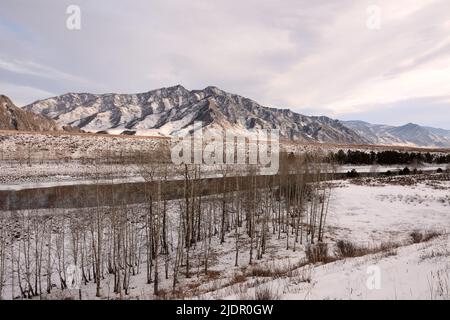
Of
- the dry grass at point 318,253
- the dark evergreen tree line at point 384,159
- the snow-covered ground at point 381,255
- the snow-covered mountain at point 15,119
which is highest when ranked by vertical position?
the snow-covered mountain at point 15,119

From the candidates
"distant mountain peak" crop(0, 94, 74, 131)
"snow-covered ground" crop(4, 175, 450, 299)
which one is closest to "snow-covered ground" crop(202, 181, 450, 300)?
"snow-covered ground" crop(4, 175, 450, 299)

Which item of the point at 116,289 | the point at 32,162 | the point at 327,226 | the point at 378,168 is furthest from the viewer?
the point at 378,168

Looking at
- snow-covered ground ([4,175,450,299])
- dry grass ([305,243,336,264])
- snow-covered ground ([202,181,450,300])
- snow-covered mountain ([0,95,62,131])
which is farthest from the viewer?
snow-covered mountain ([0,95,62,131])

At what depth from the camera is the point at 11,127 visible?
131375 mm

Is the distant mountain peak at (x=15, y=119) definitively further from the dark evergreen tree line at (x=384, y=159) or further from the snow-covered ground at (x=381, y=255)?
the snow-covered ground at (x=381, y=255)

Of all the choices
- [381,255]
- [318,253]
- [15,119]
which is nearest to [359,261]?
[381,255]

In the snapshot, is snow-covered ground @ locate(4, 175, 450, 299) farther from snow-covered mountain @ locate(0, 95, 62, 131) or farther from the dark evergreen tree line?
snow-covered mountain @ locate(0, 95, 62, 131)

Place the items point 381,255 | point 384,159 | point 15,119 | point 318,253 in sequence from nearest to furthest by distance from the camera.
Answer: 1. point 381,255
2. point 318,253
3. point 384,159
4. point 15,119

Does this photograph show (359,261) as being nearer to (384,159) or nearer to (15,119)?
(384,159)

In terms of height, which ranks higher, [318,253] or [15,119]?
[15,119]

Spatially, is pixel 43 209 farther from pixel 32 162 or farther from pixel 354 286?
pixel 354 286

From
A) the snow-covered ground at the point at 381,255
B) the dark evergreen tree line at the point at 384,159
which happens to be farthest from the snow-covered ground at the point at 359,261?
the dark evergreen tree line at the point at 384,159
